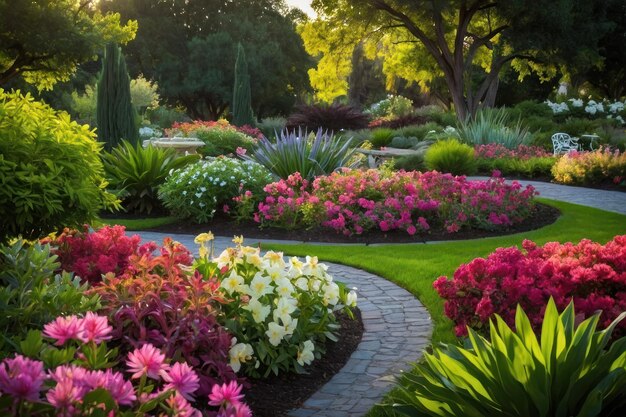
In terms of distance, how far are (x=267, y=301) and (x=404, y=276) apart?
108 inches

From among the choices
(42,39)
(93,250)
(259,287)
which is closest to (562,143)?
(93,250)

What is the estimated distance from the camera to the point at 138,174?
11711mm

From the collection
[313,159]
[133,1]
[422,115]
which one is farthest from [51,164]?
[133,1]

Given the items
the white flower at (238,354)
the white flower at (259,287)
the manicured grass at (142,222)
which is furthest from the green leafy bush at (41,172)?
the manicured grass at (142,222)

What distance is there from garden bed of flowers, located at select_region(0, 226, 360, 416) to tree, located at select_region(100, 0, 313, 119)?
39.2 metres

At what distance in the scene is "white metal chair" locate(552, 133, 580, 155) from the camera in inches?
756

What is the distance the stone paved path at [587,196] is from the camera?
11837mm

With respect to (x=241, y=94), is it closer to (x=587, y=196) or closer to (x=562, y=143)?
(x=562, y=143)

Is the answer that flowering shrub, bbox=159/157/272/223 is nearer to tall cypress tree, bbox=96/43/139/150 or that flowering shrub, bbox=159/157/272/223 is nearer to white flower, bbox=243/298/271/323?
tall cypress tree, bbox=96/43/139/150

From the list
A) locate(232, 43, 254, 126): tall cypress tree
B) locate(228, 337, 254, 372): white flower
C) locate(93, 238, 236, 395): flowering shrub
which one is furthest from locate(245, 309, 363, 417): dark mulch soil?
locate(232, 43, 254, 126): tall cypress tree

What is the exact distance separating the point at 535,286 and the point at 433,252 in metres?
3.42

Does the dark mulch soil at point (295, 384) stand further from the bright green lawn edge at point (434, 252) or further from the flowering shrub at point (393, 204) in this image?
the flowering shrub at point (393, 204)

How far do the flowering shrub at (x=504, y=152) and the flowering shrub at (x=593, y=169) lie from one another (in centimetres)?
215

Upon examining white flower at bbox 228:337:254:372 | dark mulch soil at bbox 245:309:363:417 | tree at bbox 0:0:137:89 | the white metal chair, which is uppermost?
tree at bbox 0:0:137:89
